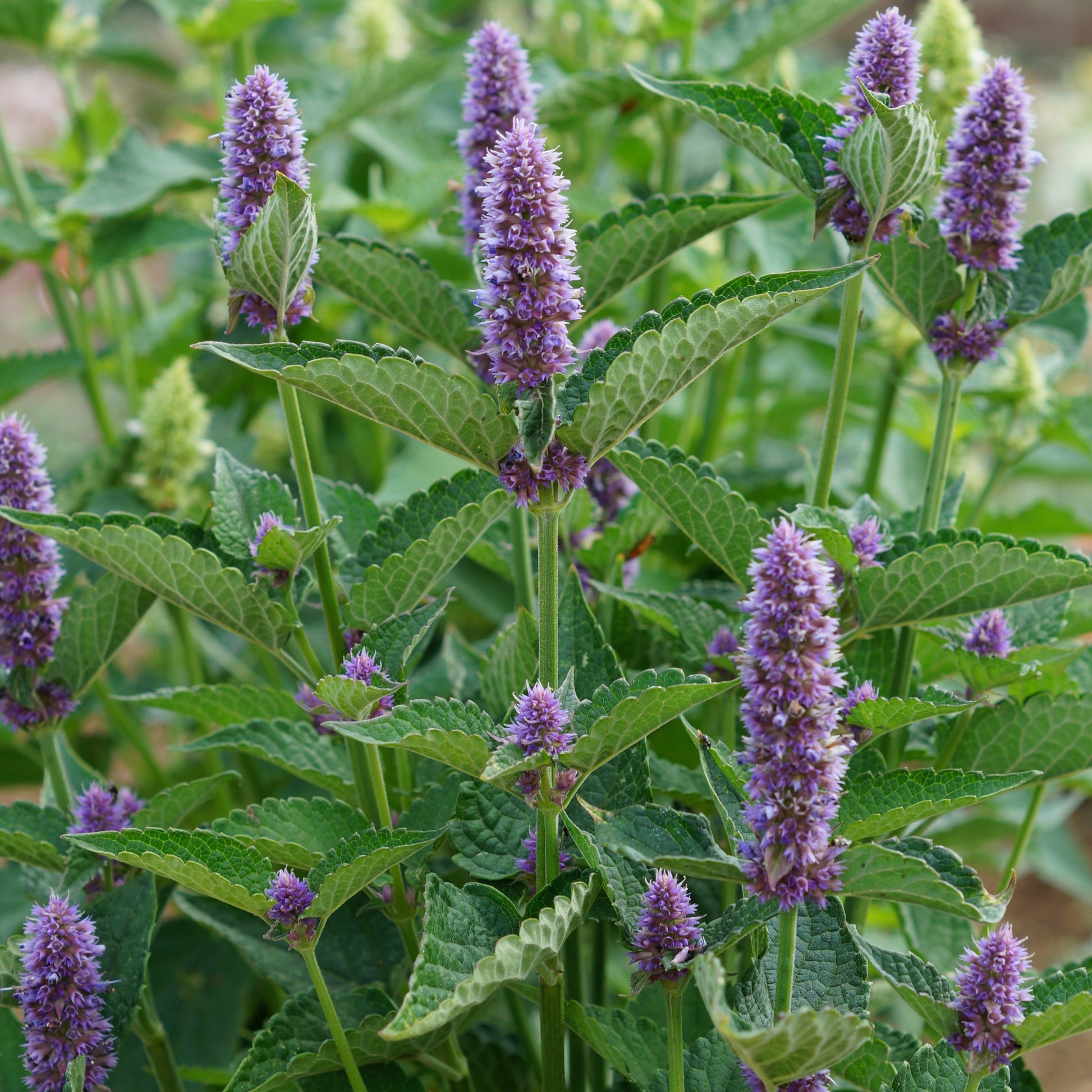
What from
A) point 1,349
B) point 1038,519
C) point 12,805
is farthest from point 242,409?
point 1,349

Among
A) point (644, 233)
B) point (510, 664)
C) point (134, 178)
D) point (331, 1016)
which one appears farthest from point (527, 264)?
point (134, 178)

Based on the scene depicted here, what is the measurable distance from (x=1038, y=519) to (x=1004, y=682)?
1.03 metres

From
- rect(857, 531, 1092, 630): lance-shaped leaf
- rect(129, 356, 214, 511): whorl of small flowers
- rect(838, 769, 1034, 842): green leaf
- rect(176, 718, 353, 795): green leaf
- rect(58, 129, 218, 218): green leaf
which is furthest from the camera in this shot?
rect(58, 129, 218, 218): green leaf

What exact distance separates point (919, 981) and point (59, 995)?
708 millimetres

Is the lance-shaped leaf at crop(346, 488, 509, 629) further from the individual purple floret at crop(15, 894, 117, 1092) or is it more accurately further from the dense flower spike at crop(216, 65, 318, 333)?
the individual purple floret at crop(15, 894, 117, 1092)

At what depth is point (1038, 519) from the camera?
6.74 feet

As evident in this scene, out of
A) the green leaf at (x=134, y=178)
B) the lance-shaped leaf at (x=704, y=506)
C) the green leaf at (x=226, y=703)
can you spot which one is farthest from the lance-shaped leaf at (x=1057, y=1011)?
the green leaf at (x=134, y=178)

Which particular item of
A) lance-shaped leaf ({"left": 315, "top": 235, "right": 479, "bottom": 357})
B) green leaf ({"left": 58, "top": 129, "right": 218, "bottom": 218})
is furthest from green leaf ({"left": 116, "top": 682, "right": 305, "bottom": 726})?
green leaf ({"left": 58, "top": 129, "right": 218, "bottom": 218})

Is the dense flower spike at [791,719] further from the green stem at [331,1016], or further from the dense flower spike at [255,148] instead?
the dense flower spike at [255,148]

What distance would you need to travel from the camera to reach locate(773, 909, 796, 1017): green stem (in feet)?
2.78

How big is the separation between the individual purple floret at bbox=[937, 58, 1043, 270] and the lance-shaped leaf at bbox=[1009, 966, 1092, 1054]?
635 millimetres

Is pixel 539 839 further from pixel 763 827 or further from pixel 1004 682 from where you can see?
pixel 1004 682

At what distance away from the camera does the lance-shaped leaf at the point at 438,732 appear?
814 millimetres

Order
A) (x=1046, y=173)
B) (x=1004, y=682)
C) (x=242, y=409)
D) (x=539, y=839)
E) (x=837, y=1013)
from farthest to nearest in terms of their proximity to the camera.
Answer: (x=1046, y=173) → (x=242, y=409) → (x=1004, y=682) → (x=539, y=839) → (x=837, y=1013)
